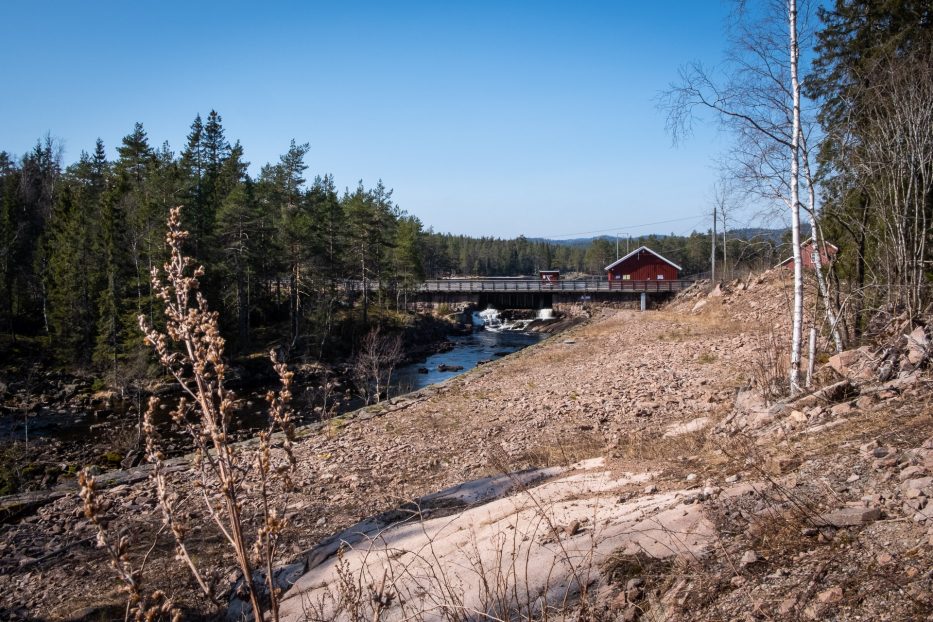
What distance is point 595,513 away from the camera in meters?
3.61

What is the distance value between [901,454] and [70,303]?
108 feet

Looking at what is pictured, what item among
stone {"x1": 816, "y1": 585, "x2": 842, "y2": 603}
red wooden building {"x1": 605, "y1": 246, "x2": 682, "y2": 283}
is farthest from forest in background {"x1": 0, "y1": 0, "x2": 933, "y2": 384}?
red wooden building {"x1": 605, "y1": 246, "x2": 682, "y2": 283}

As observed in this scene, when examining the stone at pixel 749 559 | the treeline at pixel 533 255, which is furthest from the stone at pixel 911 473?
the treeline at pixel 533 255

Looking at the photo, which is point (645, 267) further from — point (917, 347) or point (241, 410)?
point (917, 347)

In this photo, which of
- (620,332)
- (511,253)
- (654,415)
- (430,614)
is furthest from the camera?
(511,253)

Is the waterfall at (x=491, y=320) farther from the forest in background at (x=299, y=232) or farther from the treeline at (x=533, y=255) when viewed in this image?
the treeline at (x=533, y=255)

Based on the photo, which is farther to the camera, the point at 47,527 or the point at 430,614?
the point at 47,527

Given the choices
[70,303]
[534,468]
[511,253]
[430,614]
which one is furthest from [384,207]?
[511,253]

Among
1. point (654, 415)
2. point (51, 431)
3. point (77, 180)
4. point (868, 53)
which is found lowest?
point (51, 431)

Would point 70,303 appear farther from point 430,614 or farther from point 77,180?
point 430,614

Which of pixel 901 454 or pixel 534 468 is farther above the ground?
A: pixel 901 454

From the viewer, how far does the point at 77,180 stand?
4112 centimetres

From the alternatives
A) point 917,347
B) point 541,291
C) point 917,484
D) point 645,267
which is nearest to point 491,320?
point 541,291

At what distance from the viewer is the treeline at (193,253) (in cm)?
2584
